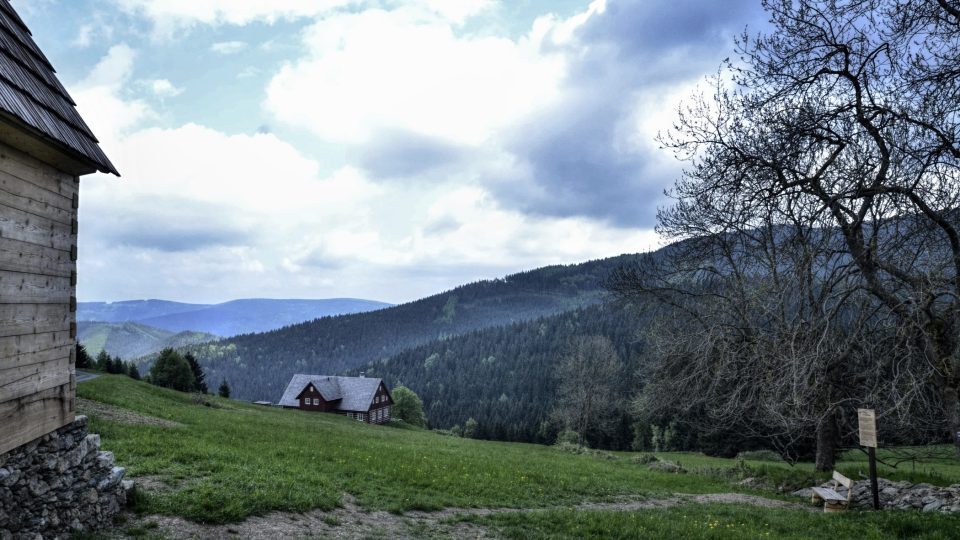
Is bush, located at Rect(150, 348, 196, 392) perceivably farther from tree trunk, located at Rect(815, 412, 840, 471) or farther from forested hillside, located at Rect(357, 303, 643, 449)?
tree trunk, located at Rect(815, 412, 840, 471)

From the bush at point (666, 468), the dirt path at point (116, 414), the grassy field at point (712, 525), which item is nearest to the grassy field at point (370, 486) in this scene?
the grassy field at point (712, 525)

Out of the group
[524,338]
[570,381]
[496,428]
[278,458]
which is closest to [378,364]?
[524,338]

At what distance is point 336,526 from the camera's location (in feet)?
32.3

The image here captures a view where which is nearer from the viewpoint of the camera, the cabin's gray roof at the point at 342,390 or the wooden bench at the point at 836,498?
the wooden bench at the point at 836,498

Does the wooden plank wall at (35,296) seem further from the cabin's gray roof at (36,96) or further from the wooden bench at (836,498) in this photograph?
the wooden bench at (836,498)

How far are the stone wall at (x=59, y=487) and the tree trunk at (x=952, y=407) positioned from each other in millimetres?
14930

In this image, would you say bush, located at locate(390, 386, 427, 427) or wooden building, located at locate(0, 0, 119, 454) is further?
bush, located at locate(390, 386, 427, 427)

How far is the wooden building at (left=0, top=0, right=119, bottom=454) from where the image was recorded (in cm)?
681

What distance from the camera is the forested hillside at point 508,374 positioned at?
86.6 metres

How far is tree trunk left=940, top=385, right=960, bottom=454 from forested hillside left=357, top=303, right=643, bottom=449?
62623 millimetres

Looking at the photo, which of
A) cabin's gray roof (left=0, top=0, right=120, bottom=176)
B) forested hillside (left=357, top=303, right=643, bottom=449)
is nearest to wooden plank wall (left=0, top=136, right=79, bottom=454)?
cabin's gray roof (left=0, top=0, right=120, bottom=176)

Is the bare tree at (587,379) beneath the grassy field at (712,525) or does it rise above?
beneath

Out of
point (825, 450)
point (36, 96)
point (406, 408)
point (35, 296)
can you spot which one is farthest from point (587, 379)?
point (36, 96)

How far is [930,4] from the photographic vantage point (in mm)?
9180
